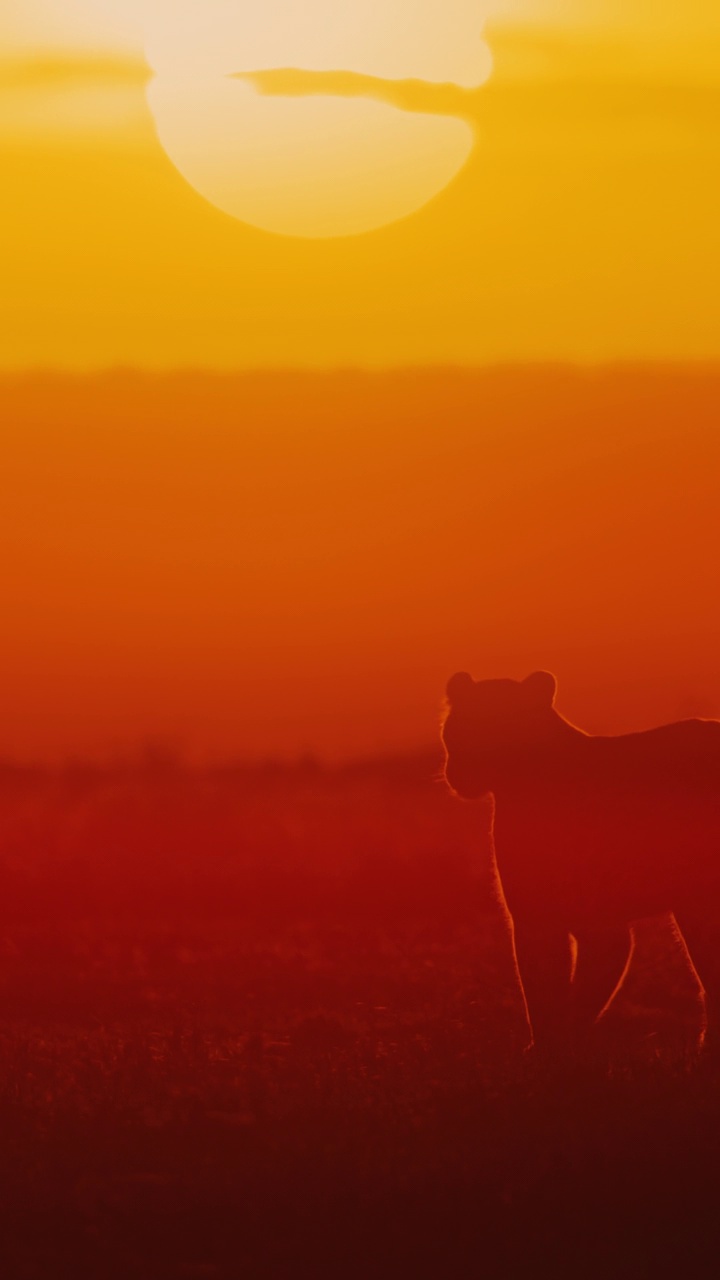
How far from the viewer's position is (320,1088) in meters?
6.63

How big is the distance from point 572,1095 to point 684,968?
291 centimetres

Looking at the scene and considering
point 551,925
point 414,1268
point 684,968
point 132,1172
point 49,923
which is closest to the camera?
point 414,1268

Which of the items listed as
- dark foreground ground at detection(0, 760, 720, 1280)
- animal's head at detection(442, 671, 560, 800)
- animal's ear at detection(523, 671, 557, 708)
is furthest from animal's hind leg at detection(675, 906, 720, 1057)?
animal's ear at detection(523, 671, 557, 708)

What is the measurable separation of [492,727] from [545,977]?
43.0 inches

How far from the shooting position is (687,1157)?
18.9 feet

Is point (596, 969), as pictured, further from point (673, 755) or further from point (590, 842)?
point (673, 755)

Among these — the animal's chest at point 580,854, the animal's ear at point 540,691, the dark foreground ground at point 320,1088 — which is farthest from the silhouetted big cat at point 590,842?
the dark foreground ground at point 320,1088

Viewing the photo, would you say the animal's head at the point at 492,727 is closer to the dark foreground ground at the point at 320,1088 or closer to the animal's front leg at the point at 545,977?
the animal's front leg at the point at 545,977

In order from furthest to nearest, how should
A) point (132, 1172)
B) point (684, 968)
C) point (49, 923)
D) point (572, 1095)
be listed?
point (49, 923)
point (684, 968)
point (572, 1095)
point (132, 1172)

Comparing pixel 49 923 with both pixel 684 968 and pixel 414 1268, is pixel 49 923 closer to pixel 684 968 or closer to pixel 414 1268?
pixel 684 968

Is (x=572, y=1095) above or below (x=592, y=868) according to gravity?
below

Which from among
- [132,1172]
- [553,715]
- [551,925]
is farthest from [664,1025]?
[132,1172]

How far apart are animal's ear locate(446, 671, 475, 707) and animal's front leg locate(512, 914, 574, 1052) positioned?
973 millimetres

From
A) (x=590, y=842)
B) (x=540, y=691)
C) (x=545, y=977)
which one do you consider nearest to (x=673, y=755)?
(x=590, y=842)
